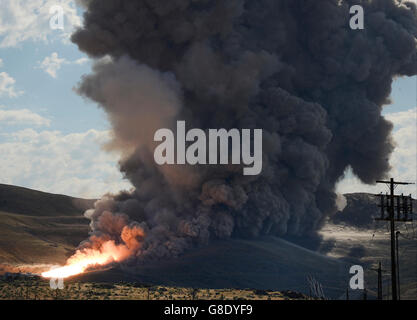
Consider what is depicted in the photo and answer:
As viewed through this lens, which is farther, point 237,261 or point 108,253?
point 108,253

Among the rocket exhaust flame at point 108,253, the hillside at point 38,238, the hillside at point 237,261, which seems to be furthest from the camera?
the hillside at point 38,238

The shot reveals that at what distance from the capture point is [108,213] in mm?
115812

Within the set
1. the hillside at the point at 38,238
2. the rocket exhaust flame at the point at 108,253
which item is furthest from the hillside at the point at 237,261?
the rocket exhaust flame at the point at 108,253

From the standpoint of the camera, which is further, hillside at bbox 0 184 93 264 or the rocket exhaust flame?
hillside at bbox 0 184 93 264

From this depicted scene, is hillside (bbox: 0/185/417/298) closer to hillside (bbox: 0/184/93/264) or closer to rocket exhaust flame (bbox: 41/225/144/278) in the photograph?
hillside (bbox: 0/184/93/264)

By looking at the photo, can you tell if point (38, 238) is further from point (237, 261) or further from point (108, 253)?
point (237, 261)

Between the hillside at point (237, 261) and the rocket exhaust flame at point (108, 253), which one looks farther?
the rocket exhaust flame at point (108, 253)

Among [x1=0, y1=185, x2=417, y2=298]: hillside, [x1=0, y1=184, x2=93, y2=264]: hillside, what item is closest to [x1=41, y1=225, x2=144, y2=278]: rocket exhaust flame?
[x1=0, y1=185, x2=417, y2=298]: hillside

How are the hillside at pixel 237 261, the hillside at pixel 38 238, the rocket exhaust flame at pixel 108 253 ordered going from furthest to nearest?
the hillside at pixel 38 238
the rocket exhaust flame at pixel 108 253
the hillside at pixel 237 261

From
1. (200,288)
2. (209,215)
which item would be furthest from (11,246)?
(200,288)

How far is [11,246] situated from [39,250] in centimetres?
522

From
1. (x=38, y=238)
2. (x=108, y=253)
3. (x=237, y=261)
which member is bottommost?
(x=237, y=261)

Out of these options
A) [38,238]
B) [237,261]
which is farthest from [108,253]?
[38,238]

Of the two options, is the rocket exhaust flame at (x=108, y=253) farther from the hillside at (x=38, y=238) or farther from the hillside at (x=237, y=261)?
the hillside at (x=38, y=238)
